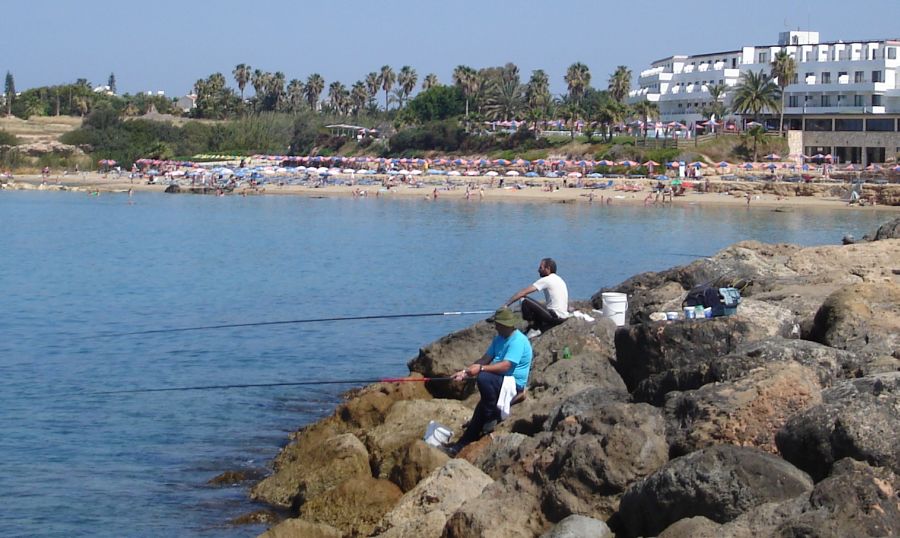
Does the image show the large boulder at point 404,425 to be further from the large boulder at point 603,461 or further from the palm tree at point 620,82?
the palm tree at point 620,82

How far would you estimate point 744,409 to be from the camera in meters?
7.34

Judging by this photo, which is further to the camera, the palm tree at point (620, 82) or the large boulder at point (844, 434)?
the palm tree at point (620, 82)

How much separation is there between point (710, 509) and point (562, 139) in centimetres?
7914

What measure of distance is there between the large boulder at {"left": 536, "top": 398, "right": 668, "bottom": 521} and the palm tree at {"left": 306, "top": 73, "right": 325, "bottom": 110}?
115m

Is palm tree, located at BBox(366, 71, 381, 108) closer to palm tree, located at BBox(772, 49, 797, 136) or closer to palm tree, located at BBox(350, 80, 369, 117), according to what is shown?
palm tree, located at BBox(350, 80, 369, 117)

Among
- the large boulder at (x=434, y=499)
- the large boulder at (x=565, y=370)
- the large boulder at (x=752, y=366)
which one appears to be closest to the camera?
the large boulder at (x=434, y=499)

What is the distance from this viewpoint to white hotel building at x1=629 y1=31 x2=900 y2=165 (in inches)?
2805

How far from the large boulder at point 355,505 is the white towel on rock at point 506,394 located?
1.18 meters

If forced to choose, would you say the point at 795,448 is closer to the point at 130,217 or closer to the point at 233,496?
the point at 233,496

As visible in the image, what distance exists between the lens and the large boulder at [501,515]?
723 cm

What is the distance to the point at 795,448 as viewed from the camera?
684 centimetres

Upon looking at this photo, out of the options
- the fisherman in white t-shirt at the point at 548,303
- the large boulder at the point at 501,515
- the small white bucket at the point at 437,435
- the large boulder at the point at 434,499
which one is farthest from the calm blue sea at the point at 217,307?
the fisherman in white t-shirt at the point at 548,303

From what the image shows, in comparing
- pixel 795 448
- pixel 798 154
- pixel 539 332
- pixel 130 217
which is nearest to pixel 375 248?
pixel 130 217

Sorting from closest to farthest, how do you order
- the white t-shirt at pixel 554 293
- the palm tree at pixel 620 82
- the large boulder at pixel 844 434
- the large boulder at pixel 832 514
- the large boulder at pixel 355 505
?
1. the large boulder at pixel 832 514
2. the large boulder at pixel 844 434
3. the large boulder at pixel 355 505
4. the white t-shirt at pixel 554 293
5. the palm tree at pixel 620 82
